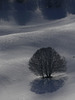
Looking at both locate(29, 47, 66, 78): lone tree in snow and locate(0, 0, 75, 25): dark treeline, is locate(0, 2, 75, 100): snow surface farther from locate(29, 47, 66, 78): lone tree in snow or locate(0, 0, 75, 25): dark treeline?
locate(0, 0, 75, 25): dark treeline

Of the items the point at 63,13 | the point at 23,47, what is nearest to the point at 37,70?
the point at 23,47

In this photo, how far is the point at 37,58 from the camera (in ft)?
143

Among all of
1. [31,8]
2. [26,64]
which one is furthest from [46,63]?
[31,8]

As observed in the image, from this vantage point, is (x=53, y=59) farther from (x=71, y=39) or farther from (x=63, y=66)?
(x=71, y=39)

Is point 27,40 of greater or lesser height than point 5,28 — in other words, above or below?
below

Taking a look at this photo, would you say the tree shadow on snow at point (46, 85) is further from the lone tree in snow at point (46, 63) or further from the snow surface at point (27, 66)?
the lone tree in snow at point (46, 63)

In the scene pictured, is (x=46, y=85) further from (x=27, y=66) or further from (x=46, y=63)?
(x=27, y=66)

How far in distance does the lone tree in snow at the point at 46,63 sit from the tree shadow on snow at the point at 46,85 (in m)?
1.32

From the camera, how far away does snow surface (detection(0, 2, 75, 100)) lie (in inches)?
1513

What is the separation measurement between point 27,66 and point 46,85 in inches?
276

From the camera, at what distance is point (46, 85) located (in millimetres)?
41062

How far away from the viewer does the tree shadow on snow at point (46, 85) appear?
39.5 metres

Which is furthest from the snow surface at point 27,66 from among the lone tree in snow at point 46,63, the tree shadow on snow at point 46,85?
the lone tree in snow at point 46,63

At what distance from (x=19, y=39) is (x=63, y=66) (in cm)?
1727
